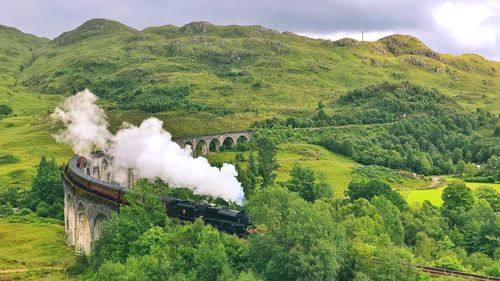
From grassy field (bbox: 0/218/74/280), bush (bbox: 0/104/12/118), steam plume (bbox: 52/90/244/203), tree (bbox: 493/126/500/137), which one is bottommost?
grassy field (bbox: 0/218/74/280)

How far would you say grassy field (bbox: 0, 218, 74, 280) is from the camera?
51719 mm

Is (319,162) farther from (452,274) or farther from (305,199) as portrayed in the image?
(452,274)

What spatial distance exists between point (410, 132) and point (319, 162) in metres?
49.2

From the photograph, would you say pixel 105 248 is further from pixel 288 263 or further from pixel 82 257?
pixel 288 263

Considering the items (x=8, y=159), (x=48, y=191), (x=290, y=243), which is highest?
(x=290, y=243)

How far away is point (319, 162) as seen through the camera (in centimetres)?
11469

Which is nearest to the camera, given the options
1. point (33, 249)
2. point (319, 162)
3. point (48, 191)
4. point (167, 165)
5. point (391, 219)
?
point (391, 219)

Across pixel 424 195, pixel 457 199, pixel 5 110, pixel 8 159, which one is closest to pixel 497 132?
pixel 424 195

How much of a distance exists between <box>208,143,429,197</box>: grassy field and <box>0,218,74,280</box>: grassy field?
138ft

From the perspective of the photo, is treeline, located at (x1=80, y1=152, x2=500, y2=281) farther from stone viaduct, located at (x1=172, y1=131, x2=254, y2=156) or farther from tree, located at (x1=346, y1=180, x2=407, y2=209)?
stone viaduct, located at (x1=172, y1=131, x2=254, y2=156)

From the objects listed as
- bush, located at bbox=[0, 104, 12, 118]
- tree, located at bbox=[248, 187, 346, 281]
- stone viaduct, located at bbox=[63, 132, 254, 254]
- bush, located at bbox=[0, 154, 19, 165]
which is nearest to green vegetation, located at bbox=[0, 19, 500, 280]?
tree, located at bbox=[248, 187, 346, 281]

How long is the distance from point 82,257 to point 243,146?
7862cm

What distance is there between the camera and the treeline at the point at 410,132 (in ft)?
399

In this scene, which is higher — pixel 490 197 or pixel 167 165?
pixel 167 165
